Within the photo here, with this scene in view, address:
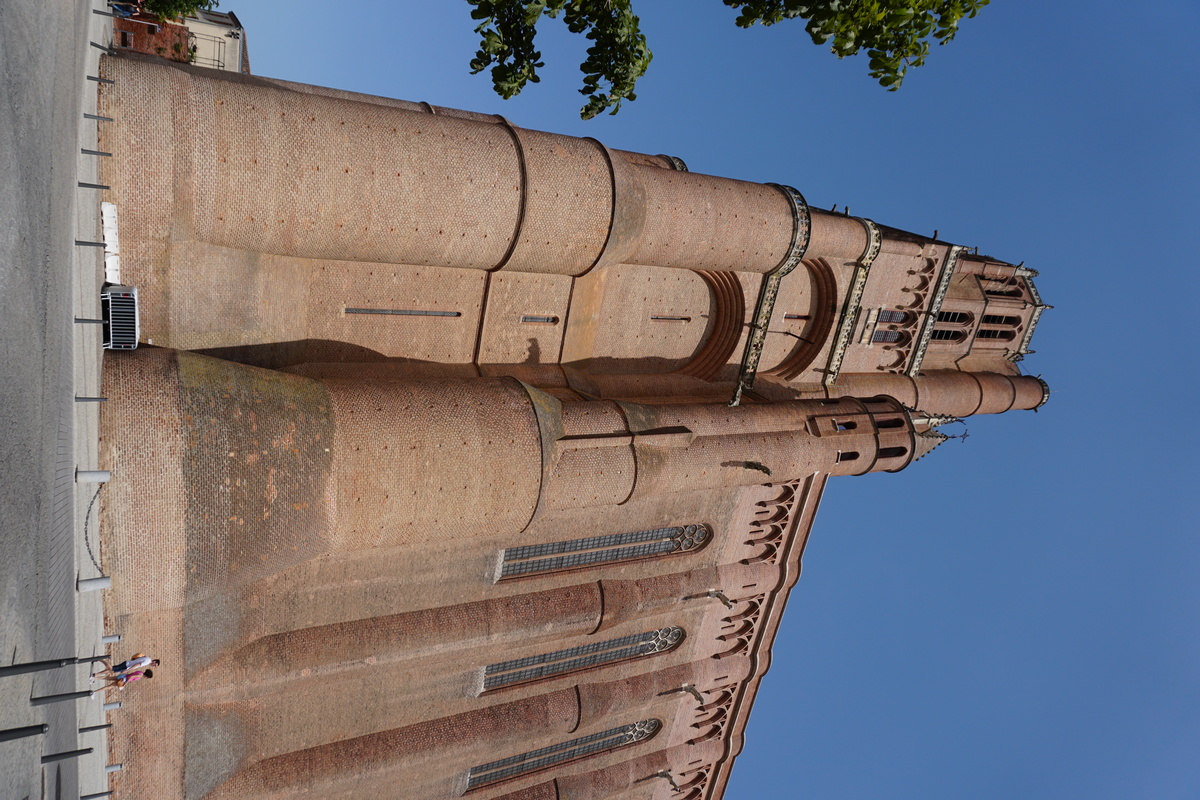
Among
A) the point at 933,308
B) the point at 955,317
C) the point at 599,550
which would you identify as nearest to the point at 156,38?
the point at 599,550

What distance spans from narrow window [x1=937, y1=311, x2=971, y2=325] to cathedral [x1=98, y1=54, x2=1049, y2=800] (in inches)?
3.6

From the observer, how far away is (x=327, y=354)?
12.9m

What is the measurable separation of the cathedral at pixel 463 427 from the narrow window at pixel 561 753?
A: 0.36ft

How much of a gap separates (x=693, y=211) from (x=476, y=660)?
10.1 m

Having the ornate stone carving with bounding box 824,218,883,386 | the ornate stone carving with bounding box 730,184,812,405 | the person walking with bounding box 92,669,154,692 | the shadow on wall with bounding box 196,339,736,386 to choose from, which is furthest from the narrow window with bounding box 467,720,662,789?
the ornate stone carving with bounding box 824,218,883,386

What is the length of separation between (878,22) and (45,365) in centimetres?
1134

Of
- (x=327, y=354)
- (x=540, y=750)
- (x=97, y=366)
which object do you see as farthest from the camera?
(x=540, y=750)

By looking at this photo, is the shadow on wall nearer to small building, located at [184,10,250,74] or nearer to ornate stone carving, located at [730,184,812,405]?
ornate stone carving, located at [730,184,812,405]

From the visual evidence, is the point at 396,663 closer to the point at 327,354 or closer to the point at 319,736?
the point at 319,736

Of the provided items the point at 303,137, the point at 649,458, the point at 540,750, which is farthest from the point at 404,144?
the point at 540,750

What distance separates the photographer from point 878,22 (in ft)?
36.3

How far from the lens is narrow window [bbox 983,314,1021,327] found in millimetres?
22172

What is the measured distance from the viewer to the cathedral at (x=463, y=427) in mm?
9539

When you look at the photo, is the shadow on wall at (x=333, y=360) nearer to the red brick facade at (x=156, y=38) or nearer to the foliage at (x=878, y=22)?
the foliage at (x=878, y=22)
